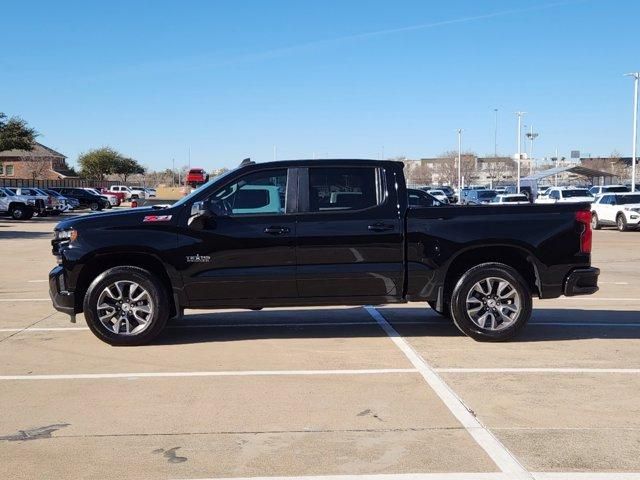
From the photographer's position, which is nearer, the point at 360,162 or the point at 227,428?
the point at 227,428

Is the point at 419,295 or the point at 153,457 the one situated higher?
the point at 419,295

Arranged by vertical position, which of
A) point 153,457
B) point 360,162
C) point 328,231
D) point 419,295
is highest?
point 360,162

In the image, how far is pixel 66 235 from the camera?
8.25 meters

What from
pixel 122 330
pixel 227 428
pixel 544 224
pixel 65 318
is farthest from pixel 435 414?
pixel 65 318

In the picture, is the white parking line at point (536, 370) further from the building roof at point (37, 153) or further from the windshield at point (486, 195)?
the building roof at point (37, 153)

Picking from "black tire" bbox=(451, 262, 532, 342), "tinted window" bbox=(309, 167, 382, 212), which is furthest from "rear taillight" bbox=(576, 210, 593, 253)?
"tinted window" bbox=(309, 167, 382, 212)

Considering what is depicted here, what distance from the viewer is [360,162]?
28.0ft

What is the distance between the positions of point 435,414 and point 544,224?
3.42m

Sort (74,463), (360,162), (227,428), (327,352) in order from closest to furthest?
(74,463)
(227,428)
(327,352)
(360,162)

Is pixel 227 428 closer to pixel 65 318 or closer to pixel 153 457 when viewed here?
pixel 153 457

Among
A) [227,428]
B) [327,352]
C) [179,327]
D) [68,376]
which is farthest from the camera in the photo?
[179,327]

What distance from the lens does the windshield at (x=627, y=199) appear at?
3256cm

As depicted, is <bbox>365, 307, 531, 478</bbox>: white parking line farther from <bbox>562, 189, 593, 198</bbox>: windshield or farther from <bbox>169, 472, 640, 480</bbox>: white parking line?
<bbox>562, 189, 593, 198</bbox>: windshield

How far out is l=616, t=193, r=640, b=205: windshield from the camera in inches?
1282
